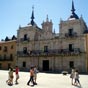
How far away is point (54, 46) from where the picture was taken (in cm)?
4203

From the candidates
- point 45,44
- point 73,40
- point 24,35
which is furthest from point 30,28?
point 73,40

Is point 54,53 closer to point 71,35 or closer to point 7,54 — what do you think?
point 71,35

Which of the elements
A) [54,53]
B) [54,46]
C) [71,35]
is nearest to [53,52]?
[54,53]

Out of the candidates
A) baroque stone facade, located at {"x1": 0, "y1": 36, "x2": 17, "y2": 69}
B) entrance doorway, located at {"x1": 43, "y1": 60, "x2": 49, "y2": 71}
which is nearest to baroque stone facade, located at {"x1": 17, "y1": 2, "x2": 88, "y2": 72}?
entrance doorway, located at {"x1": 43, "y1": 60, "x2": 49, "y2": 71}

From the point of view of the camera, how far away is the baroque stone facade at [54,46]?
3878 centimetres

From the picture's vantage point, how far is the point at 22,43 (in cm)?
4738

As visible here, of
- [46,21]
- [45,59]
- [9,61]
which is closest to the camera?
[45,59]

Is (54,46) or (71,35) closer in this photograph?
(71,35)

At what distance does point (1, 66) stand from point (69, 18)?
75.6 feet

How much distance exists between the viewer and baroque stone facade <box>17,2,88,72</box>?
38.8 m

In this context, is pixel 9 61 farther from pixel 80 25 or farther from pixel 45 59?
pixel 80 25

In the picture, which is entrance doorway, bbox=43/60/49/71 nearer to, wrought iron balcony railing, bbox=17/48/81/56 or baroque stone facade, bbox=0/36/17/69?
wrought iron balcony railing, bbox=17/48/81/56

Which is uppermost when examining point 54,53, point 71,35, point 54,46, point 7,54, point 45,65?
point 71,35

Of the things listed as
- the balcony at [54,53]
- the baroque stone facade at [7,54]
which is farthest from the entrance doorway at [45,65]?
the baroque stone facade at [7,54]
